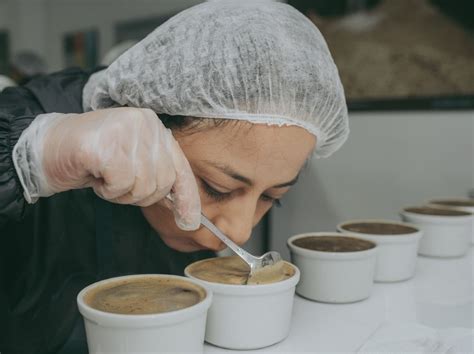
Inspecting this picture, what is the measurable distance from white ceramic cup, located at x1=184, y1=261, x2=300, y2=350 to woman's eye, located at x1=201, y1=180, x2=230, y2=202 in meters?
0.21

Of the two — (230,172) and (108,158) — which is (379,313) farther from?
(108,158)

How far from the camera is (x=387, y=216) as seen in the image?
2201 millimetres

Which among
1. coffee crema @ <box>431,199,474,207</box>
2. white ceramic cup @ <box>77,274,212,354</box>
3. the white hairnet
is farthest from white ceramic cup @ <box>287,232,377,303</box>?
coffee crema @ <box>431,199,474,207</box>

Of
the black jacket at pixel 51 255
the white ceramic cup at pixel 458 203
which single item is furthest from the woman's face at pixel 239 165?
the white ceramic cup at pixel 458 203

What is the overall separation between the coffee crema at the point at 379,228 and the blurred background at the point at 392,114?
2.07 ft

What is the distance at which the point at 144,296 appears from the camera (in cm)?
69

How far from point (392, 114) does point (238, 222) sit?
1498 millimetres

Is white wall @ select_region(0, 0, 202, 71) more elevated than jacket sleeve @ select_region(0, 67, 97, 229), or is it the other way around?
white wall @ select_region(0, 0, 202, 71)

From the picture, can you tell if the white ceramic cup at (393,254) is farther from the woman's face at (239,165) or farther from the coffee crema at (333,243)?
the woman's face at (239,165)

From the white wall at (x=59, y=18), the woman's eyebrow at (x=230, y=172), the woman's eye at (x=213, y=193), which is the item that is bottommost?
the woman's eye at (x=213, y=193)

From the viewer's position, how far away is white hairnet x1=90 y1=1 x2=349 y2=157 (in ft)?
2.86

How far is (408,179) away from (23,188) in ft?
5.84

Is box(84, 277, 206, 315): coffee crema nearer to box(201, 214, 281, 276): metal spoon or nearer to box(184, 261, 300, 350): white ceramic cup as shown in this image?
box(184, 261, 300, 350): white ceramic cup

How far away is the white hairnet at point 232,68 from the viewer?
0.87 metres
